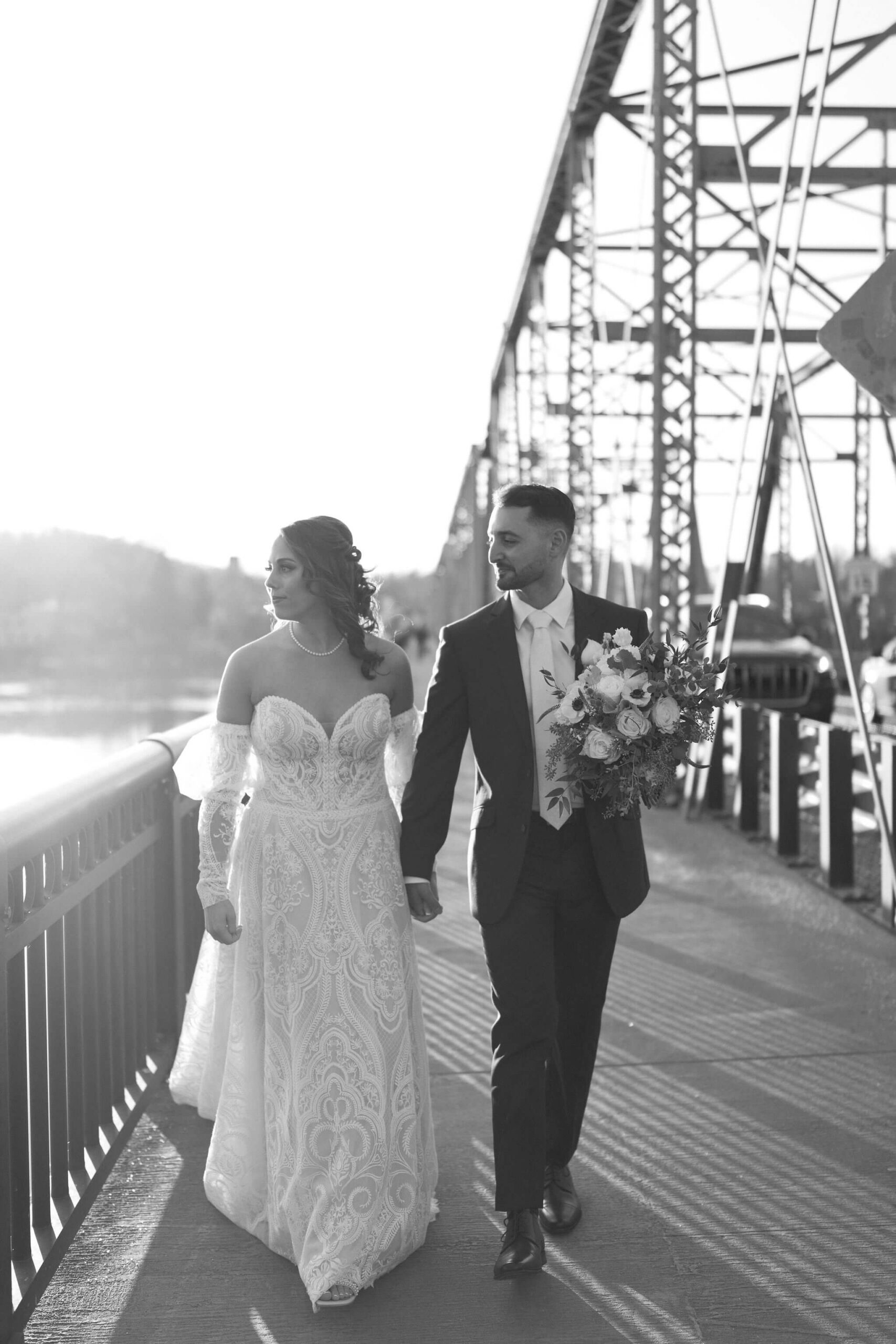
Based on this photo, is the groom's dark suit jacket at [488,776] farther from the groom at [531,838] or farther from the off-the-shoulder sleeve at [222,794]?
the off-the-shoulder sleeve at [222,794]

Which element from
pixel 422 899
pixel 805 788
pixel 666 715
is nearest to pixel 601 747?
pixel 666 715

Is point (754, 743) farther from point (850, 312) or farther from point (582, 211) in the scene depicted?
point (582, 211)

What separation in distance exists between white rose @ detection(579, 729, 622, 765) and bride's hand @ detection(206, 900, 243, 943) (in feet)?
3.28

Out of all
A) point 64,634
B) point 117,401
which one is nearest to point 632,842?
point 64,634

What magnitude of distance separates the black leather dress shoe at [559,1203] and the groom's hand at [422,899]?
723mm

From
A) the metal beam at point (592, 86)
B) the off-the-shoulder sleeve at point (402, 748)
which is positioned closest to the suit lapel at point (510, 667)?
the off-the-shoulder sleeve at point (402, 748)

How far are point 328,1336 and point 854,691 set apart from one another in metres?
4.71

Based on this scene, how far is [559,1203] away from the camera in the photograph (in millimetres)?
3775

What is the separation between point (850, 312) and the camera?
5090 mm

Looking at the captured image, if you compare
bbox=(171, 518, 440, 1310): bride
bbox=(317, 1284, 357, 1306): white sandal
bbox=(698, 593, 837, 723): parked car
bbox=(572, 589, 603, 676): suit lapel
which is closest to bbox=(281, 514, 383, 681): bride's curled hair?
bbox=(171, 518, 440, 1310): bride

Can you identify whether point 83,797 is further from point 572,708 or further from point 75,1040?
point 572,708

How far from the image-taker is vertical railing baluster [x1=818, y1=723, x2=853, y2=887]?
8031 mm

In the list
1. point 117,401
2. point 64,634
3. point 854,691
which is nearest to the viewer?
point 64,634

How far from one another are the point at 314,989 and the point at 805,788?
7.70 metres
